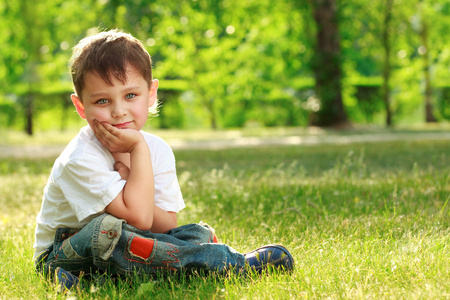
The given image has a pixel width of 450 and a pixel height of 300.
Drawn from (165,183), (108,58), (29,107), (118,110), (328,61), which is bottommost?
(165,183)

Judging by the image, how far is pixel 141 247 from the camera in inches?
86.9

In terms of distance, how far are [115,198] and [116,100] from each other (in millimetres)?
454

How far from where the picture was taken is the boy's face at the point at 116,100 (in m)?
2.34

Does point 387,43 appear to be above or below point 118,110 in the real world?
above

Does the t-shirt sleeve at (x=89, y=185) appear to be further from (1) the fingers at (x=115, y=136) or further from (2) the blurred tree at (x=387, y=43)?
(2) the blurred tree at (x=387, y=43)

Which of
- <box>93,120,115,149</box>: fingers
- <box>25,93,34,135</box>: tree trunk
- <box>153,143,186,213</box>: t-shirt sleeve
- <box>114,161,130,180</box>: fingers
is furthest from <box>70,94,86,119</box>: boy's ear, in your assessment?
A: <box>25,93,34,135</box>: tree trunk

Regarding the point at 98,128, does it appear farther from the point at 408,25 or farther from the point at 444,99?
the point at 444,99

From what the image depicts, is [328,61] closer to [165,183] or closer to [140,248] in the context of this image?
[165,183]

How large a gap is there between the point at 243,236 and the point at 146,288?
39.7 inches

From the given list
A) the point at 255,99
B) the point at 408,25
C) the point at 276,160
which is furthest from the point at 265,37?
the point at 276,160

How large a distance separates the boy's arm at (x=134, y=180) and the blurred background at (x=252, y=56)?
8.60m

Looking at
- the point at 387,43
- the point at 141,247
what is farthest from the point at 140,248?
the point at 387,43

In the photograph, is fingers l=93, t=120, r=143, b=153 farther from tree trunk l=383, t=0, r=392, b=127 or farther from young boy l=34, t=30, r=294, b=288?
tree trunk l=383, t=0, r=392, b=127

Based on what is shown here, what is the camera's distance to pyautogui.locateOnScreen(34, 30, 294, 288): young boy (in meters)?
2.21
